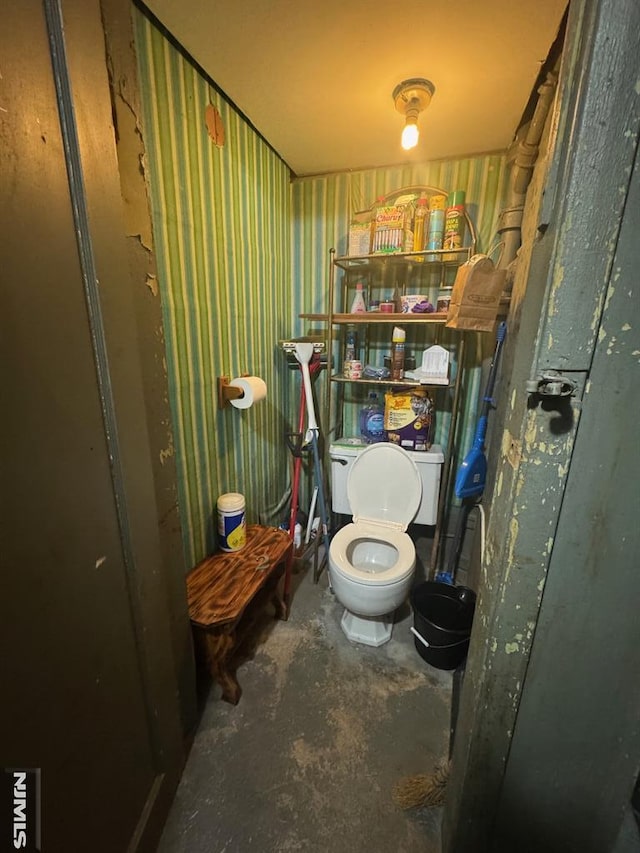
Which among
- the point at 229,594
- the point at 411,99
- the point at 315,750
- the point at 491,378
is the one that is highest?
the point at 411,99

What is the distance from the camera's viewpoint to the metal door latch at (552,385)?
0.50 meters

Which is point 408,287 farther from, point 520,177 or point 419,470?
point 419,470

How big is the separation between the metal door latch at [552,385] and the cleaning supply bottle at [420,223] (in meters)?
1.43

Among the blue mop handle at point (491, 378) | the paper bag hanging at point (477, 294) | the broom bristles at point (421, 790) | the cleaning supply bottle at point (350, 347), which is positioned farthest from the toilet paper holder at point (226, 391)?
the broom bristles at point (421, 790)

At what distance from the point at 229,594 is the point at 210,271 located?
4.18ft

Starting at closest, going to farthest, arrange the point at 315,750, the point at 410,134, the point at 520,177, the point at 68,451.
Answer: the point at 68,451 → the point at 315,750 → the point at 410,134 → the point at 520,177

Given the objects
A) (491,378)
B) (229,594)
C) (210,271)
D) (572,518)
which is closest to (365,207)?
(210,271)

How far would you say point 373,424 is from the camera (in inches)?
78.1

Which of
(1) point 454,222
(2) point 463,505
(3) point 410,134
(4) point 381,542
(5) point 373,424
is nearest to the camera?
(3) point 410,134

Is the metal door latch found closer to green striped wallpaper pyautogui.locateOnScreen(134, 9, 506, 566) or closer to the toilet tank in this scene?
green striped wallpaper pyautogui.locateOnScreen(134, 9, 506, 566)

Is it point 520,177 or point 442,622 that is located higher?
point 520,177

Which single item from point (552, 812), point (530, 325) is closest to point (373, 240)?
point (530, 325)

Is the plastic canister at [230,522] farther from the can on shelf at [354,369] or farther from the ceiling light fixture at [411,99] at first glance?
the ceiling light fixture at [411,99]

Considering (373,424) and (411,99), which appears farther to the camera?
→ (373,424)
